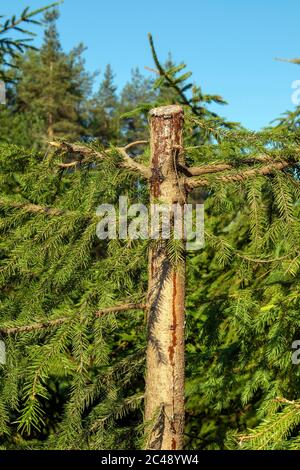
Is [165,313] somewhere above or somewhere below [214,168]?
below

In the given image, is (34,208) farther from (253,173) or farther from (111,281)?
(253,173)

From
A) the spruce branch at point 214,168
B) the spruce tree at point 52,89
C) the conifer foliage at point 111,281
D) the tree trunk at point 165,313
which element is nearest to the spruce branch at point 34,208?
the conifer foliage at point 111,281

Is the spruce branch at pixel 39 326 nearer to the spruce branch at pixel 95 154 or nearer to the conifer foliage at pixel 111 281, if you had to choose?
the conifer foliage at pixel 111 281

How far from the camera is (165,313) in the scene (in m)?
2.55

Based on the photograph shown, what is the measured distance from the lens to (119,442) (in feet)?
9.00

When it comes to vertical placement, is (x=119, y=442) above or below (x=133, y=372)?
below

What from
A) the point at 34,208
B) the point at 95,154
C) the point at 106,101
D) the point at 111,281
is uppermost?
the point at 106,101

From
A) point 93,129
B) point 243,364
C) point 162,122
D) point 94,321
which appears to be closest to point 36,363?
point 94,321

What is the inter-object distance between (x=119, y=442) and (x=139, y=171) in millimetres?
1329

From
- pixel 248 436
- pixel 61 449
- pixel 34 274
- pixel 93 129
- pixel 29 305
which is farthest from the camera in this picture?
pixel 93 129

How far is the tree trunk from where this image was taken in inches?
99.0

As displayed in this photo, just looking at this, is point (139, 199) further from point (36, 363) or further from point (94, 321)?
point (36, 363)

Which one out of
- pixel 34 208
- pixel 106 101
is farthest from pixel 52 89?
pixel 34 208

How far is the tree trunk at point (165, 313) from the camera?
251 cm
